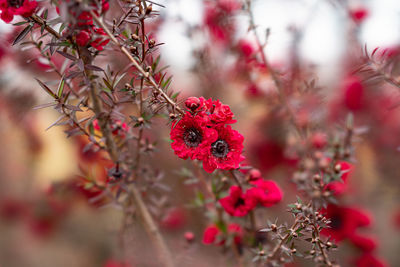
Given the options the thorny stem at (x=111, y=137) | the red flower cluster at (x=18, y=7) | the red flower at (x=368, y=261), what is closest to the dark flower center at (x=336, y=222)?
the red flower at (x=368, y=261)

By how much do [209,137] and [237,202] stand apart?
0.61 ft

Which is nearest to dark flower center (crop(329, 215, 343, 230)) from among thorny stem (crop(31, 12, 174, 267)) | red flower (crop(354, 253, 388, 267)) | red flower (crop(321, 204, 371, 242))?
red flower (crop(321, 204, 371, 242))

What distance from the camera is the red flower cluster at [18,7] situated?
35 cm

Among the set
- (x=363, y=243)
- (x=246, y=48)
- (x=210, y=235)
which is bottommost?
(x=210, y=235)

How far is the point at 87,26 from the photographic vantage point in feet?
1.21

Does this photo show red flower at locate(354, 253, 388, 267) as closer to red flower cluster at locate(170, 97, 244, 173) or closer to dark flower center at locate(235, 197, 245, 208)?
dark flower center at locate(235, 197, 245, 208)

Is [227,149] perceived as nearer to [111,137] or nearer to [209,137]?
[209,137]

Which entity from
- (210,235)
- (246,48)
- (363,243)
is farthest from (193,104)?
(363,243)

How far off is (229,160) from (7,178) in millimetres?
1335

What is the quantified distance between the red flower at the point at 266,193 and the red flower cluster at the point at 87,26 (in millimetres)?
330

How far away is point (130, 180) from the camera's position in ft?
1.77

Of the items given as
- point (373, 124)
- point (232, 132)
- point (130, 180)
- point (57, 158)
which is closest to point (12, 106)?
point (57, 158)

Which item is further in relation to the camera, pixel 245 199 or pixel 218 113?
pixel 245 199

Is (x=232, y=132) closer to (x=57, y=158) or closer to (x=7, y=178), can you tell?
(x=57, y=158)
